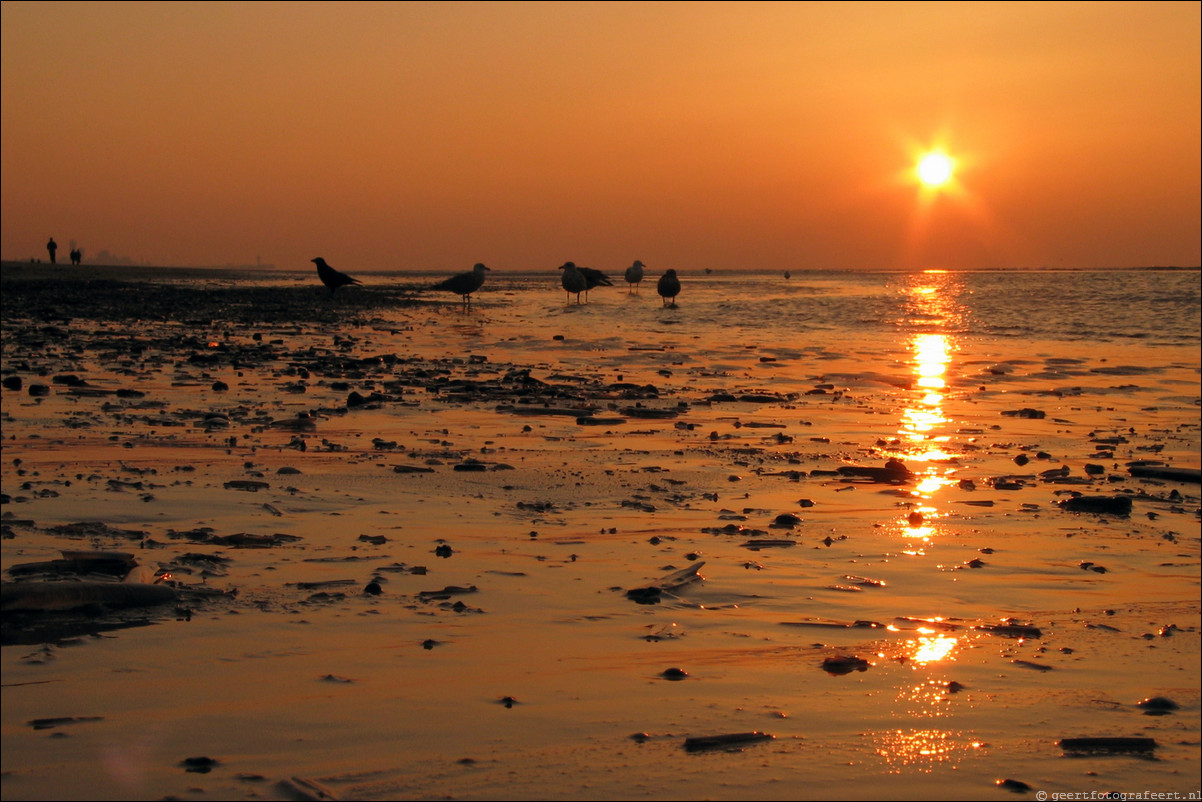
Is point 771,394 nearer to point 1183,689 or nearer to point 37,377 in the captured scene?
point 37,377

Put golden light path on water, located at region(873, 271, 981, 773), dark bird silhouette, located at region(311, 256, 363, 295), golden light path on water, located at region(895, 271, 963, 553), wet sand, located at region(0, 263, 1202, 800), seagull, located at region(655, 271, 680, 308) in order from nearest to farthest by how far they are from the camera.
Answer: wet sand, located at region(0, 263, 1202, 800) → golden light path on water, located at region(873, 271, 981, 773) → golden light path on water, located at region(895, 271, 963, 553) → dark bird silhouette, located at region(311, 256, 363, 295) → seagull, located at region(655, 271, 680, 308)

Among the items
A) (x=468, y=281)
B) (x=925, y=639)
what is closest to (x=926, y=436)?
(x=925, y=639)

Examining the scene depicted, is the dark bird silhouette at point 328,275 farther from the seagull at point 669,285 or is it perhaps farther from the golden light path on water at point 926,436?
the golden light path on water at point 926,436

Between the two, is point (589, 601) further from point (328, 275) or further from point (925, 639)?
point (328, 275)

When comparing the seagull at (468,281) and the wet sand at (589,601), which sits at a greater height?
the seagull at (468,281)

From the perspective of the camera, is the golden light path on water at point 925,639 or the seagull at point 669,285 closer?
the golden light path on water at point 925,639

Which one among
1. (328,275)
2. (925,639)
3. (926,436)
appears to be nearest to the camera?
(925,639)

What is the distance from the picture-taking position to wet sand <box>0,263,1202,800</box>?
2838 millimetres

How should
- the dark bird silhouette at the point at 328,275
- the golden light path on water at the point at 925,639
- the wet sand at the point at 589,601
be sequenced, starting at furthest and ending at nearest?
the dark bird silhouette at the point at 328,275 → the golden light path on water at the point at 925,639 → the wet sand at the point at 589,601

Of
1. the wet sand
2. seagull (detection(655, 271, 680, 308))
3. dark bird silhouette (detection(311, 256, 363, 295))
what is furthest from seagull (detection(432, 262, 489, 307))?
the wet sand

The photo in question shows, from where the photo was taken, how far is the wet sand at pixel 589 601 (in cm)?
284

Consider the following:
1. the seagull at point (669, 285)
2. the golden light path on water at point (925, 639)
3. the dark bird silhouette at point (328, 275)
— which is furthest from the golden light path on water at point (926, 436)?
the dark bird silhouette at point (328, 275)

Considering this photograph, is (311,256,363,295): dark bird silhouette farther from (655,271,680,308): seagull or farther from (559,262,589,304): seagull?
(655,271,680,308): seagull

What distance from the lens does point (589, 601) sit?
425cm
